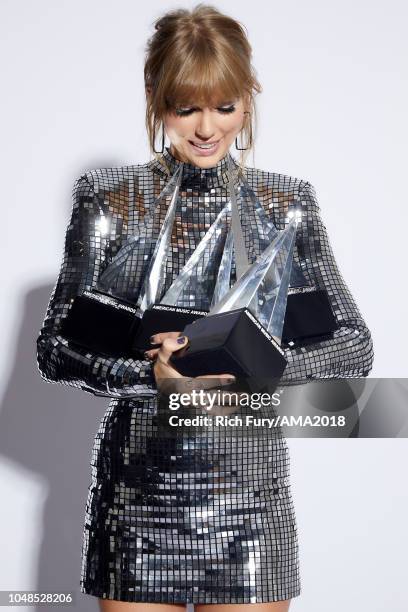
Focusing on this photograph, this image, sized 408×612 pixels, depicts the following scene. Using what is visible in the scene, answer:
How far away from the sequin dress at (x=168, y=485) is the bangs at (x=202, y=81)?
21 centimetres

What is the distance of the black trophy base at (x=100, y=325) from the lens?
1.51 metres

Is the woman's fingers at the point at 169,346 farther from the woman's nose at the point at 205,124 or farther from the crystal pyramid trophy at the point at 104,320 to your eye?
the woman's nose at the point at 205,124

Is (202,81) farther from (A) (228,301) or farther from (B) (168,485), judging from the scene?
(B) (168,485)

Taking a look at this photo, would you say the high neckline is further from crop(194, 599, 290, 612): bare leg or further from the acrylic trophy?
crop(194, 599, 290, 612): bare leg

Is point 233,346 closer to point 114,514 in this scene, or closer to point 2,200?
point 114,514

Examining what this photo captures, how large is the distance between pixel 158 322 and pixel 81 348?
0.12 metres

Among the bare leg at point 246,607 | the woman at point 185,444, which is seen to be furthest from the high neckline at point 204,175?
the bare leg at point 246,607

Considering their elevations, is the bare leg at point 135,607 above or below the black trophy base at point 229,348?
below

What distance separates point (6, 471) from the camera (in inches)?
95.7

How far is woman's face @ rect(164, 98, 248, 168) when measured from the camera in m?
1.54

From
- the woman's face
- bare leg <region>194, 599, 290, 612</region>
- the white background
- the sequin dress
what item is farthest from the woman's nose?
the white background

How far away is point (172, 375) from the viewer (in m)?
1.38

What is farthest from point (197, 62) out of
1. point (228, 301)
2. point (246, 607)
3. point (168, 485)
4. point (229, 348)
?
point (246, 607)

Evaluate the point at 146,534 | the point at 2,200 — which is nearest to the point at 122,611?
the point at 146,534
